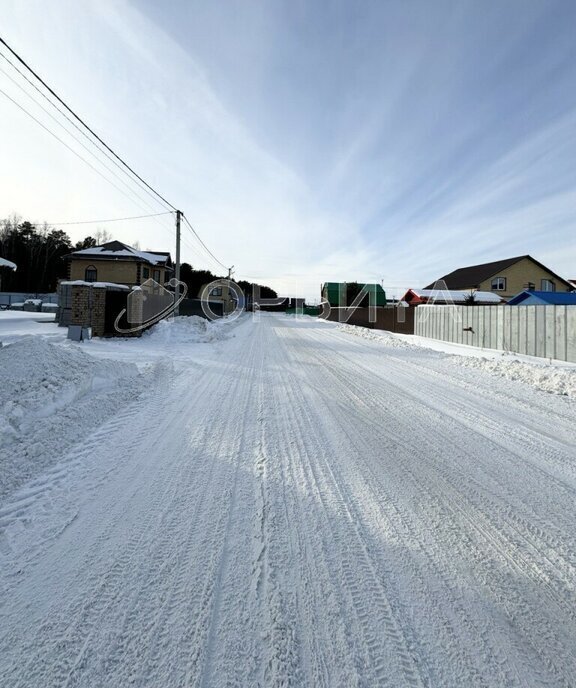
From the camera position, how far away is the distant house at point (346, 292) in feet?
157

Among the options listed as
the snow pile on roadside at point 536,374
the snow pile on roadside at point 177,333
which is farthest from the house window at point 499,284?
the snow pile on roadside at point 177,333

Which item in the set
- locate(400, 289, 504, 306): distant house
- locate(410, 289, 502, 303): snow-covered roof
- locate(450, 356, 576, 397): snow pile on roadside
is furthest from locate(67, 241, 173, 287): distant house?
locate(450, 356, 576, 397): snow pile on roadside

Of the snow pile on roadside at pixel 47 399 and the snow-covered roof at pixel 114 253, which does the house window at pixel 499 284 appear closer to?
the snow-covered roof at pixel 114 253

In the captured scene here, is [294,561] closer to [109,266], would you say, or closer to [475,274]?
[109,266]

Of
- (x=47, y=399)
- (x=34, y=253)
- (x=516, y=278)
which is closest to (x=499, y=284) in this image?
(x=516, y=278)

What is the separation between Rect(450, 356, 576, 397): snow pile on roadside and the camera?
6836 mm

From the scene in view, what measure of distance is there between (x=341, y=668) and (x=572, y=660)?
107 centimetres

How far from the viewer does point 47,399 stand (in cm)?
456

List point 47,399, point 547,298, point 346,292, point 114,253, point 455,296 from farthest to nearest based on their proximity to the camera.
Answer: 1. point 346,292
2. point 455,296
3. point 114,253
4. point 547,298
5. point 47,399

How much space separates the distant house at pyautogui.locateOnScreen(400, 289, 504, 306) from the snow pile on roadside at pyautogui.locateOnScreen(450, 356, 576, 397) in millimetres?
24086

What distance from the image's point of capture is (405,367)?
9328mm

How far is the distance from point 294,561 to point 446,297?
125ft

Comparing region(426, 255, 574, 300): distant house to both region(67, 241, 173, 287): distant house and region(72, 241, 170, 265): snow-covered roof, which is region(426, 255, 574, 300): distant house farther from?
region(67, 241, 173, 287): distant house

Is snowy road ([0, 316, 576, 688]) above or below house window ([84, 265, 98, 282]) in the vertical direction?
below
